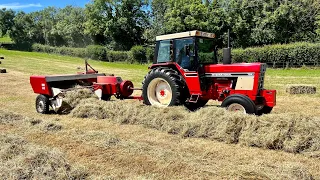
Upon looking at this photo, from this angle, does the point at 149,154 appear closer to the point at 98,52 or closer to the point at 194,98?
the point at 194,98

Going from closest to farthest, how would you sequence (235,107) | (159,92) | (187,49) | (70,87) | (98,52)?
1. (235,107)
2. (187,49)
3. (159,92)
4. (70,87)
5. (98,52)

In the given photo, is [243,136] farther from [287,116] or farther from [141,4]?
[141,4]

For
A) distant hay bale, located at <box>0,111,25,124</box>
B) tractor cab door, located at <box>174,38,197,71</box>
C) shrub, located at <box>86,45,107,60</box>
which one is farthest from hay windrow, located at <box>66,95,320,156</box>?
shrub, located at <box>86,45,107,60</box>

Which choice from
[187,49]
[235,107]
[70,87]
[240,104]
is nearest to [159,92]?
[187,49]

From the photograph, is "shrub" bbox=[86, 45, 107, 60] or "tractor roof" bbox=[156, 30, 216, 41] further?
"shrub" bbox=[86, 45, 107, 60]

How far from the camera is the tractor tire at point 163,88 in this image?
7.65 metres

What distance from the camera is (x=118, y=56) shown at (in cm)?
3912

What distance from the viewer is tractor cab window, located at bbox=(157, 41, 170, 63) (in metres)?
8.05

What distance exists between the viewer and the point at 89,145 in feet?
17.7

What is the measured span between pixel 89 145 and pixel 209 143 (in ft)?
6.74

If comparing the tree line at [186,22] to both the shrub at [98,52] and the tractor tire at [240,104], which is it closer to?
the shrub at [98,52]

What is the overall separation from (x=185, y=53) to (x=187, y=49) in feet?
0.75

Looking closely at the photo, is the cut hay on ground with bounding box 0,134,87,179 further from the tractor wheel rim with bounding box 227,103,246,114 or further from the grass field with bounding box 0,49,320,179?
the tractor wheel rim with bounding box 227,103,246,114

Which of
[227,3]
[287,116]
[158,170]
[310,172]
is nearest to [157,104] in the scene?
Result: [287,116]
